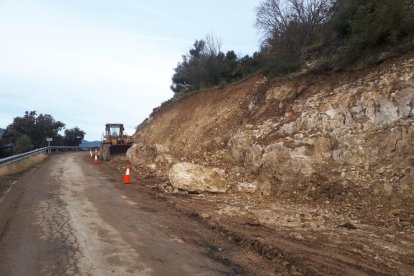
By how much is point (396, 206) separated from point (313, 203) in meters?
2.31

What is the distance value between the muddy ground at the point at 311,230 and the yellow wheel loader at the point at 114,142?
1717 centimetres

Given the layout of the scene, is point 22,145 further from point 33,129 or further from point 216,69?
point 216,69

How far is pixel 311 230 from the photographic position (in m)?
9.48

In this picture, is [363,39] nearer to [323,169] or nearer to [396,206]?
[323,169]

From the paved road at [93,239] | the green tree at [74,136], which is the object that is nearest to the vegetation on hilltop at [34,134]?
the green tree at [74,136]

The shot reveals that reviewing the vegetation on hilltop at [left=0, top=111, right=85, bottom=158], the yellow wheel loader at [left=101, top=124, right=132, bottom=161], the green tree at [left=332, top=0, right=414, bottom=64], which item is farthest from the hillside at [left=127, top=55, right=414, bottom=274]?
the vegetation on hilltop at [left=0, top=111, right=85, bottom=158]

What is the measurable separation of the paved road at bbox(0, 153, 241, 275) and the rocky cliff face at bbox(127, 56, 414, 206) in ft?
12.6

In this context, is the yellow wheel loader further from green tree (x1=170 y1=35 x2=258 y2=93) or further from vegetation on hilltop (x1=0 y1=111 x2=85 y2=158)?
vegetation on hilltop (x1=0 y1=111 x2=85 y2=158)

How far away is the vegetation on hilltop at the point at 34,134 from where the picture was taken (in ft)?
182

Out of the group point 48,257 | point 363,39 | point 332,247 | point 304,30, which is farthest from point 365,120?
point 304,30

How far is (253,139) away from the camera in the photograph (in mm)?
16641

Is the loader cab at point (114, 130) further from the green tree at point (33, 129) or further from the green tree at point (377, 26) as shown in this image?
the green tree at point (33, 129)

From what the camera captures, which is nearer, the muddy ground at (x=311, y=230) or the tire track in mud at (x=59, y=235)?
the tire track in mud at (x=59, y=235)

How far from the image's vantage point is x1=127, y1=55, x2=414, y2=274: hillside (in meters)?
9.16
